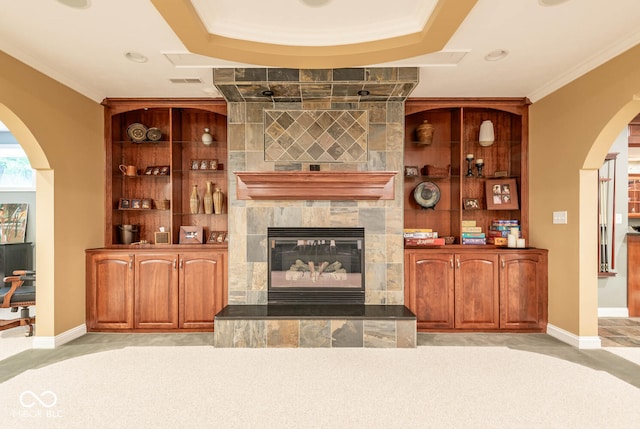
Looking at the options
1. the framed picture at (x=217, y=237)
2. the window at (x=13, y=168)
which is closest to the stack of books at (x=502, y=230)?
the framed picture at (x=217, y=237)

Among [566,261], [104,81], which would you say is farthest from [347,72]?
[566,261]

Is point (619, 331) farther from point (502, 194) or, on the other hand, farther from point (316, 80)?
point (316, 80)

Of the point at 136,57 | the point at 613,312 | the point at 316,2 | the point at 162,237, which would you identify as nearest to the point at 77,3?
the point at 136,57

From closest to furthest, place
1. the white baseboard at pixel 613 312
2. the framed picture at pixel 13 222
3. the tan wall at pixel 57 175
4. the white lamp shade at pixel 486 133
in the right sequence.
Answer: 1. the tan wall at pixel 57 175
2. the white lamp shade at pixel 486 133
3. the white baseboard at pixel 613 312
4. the framed picture at pixel 13 222

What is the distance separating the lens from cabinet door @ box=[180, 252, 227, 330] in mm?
3545

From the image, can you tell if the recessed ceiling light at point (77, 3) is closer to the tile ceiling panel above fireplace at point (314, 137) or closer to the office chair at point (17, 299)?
the tile ceiling panel above fireplace at point (314, 137)

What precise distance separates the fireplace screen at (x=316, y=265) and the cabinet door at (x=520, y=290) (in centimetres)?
153

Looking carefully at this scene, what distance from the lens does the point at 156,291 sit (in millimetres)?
3539

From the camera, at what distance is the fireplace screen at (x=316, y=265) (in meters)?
3.55

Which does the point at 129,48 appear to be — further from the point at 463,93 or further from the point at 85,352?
the point at 463,93

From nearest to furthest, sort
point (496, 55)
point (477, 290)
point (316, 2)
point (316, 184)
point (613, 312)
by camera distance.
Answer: point (316, 2)
point (496, 55)
point (316, 184)
point (477, 290)
point (613, 312)

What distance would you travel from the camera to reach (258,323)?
3062 millimetres

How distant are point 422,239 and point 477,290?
30.7 inches

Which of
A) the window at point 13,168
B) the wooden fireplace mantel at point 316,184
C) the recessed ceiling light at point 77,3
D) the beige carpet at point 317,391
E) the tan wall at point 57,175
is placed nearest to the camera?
the beige carpet at point 317,391
